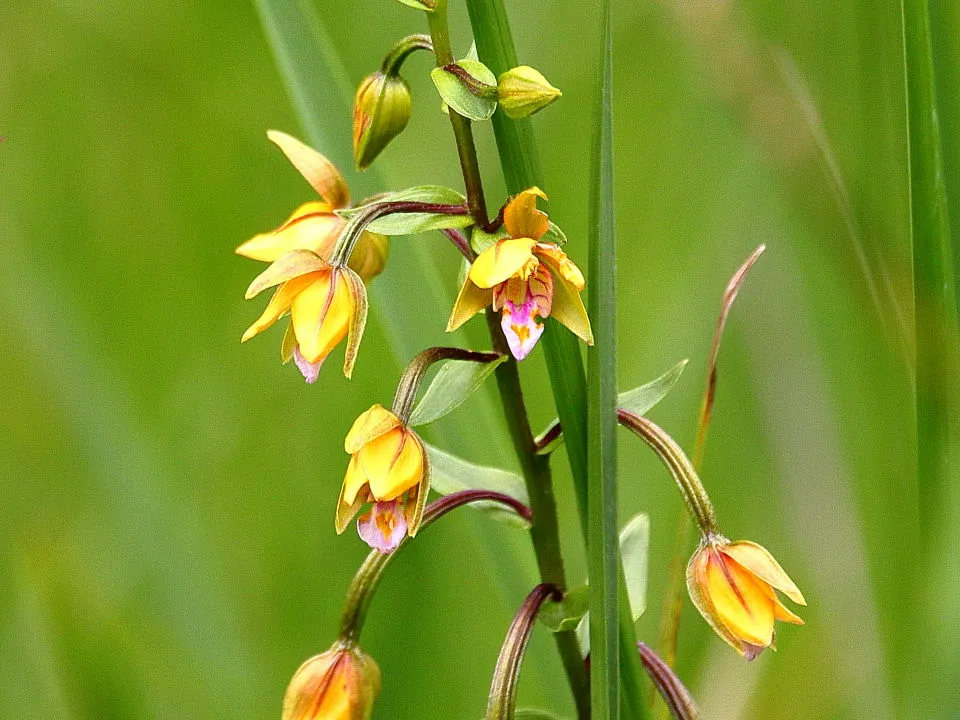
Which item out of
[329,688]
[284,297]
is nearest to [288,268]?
[284,297]

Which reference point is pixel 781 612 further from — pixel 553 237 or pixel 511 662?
pixel 553 237

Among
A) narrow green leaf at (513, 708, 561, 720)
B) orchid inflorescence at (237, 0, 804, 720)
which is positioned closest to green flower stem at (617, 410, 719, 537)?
orchid inflorescence at (237, 0, 804, 720)

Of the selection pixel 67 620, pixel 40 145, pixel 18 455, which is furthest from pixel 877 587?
pixel 40 145

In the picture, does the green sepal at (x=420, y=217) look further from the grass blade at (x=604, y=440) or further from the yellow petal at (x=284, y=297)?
the grass blade at (x=604, y=440)

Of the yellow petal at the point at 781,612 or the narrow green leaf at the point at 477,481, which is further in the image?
the narrow green leaf at the point at 477,481

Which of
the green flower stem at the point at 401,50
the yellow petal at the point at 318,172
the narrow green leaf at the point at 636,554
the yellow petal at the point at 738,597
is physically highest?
the green flower stem at the point at 401,50

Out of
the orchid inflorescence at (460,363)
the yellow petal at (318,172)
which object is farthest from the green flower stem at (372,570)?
the yellow petal at (318,172)

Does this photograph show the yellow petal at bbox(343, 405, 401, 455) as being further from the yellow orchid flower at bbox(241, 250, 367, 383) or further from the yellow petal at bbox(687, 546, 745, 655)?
the yellow petal at bbox(687, 546, 745, 655)
